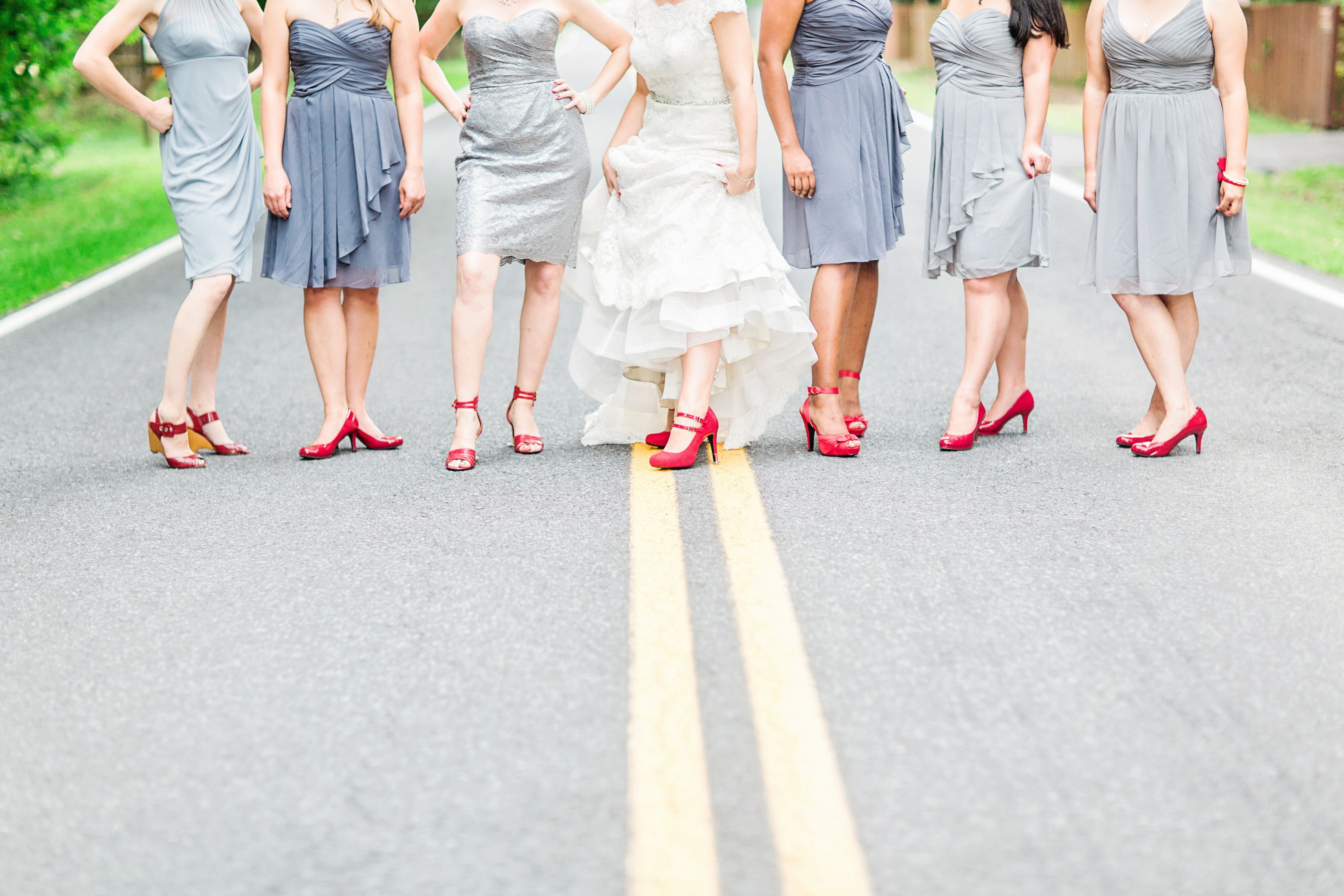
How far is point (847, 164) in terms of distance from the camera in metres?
5.61

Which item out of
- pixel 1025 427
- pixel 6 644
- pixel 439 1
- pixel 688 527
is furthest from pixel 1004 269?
pixel 6 644

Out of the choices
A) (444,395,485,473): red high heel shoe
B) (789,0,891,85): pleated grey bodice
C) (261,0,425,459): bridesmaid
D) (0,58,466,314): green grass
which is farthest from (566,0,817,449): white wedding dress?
Result: (0,58,466,314): green grass

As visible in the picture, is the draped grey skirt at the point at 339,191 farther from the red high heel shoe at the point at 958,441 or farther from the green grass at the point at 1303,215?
the green grass at the point at 1303,215

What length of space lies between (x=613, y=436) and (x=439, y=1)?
179 cm

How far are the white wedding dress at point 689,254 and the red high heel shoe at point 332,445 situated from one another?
3.19 ft

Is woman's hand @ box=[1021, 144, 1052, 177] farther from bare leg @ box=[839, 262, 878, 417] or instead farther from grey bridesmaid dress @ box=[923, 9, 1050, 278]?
bare leg @ box=[839, 262, 878, 417]

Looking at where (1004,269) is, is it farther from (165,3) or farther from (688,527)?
(165,3)

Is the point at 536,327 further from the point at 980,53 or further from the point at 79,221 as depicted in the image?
the point at 79,221

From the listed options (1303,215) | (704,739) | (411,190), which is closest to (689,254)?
(411,190)

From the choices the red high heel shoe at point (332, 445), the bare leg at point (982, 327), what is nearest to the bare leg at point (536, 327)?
the red high heel shoe at point (332, 445)

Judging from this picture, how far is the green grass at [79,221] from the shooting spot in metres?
10.7

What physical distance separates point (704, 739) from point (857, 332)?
3200mm

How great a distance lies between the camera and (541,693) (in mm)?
3289

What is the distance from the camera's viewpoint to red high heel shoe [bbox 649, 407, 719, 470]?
5367 mm
